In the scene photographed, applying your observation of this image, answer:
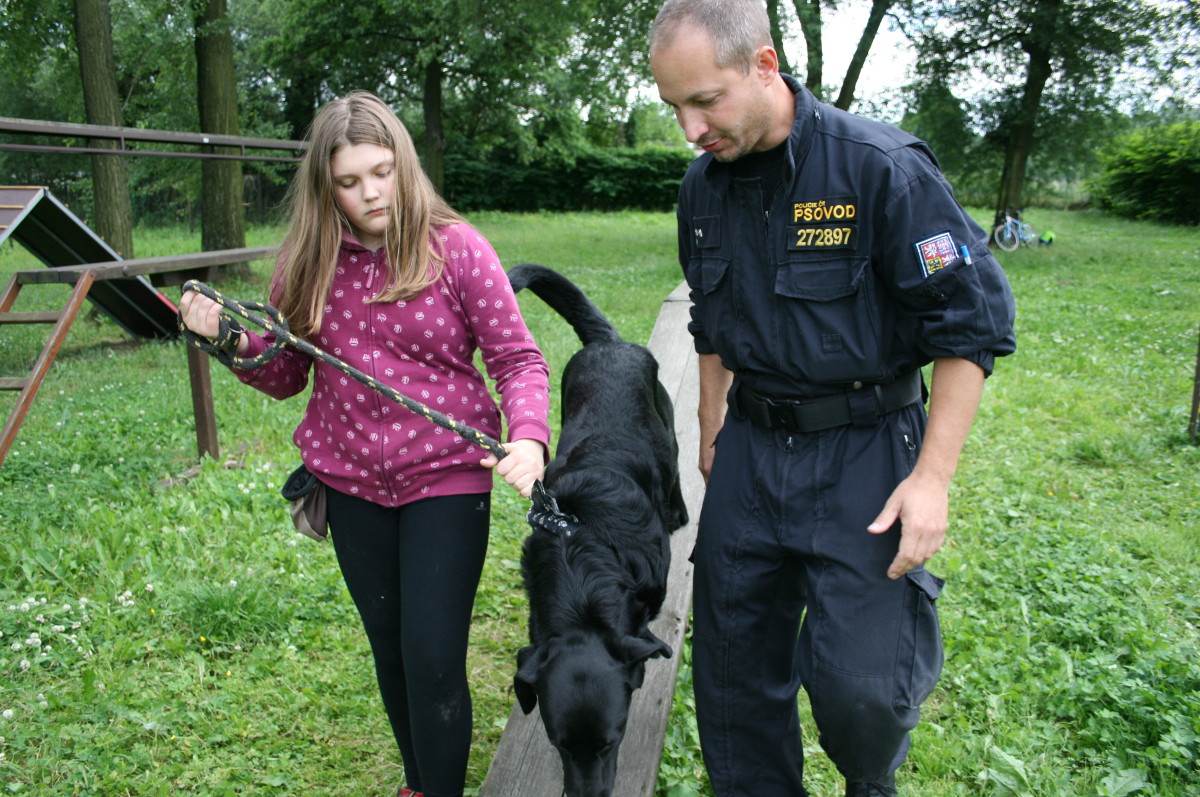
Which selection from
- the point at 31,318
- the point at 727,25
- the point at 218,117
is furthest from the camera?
the point at 218,117

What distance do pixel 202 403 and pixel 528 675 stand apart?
4046mm

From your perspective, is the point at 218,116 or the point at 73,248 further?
the point at 218,116

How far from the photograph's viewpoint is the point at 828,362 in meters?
2.20

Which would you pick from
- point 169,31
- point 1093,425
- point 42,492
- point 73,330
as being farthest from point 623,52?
point 42,492

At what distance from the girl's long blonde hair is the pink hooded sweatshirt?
0.07 m

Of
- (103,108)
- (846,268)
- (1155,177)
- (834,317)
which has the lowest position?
(834,317)

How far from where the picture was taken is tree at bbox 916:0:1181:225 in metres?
17.4

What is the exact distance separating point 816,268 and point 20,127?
5842 millimetres

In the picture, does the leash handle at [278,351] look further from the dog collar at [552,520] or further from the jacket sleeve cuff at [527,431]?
the dog collar at [552,520]

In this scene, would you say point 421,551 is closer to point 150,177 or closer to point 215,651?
point 215,651

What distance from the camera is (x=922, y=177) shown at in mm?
2096

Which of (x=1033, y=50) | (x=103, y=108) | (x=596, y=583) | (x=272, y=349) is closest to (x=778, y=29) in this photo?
(x=1033, y=50)

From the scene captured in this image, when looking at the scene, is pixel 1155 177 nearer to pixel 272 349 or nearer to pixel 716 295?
pixel 716 295

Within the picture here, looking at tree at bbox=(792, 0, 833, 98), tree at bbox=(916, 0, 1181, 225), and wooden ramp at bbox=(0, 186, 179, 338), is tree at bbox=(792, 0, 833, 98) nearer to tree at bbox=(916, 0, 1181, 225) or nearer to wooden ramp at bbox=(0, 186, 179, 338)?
tree at bbox=(916, 0, 1181, 225)
